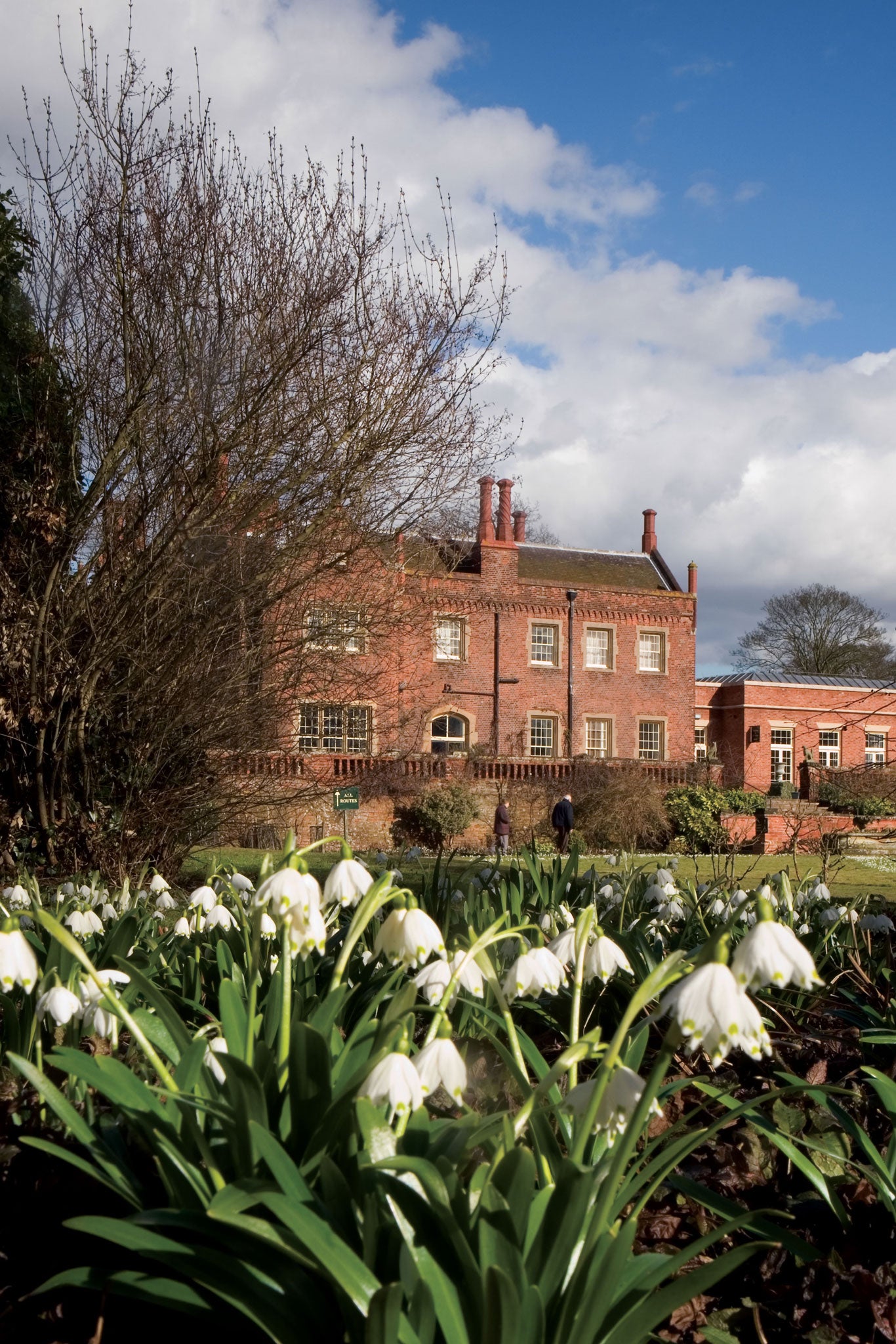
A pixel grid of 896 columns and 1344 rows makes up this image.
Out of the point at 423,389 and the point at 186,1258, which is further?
the point at 423,389

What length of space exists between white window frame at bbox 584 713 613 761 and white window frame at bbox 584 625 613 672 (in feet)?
4.72

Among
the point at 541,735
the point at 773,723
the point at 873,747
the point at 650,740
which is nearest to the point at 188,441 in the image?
the point at 541,735

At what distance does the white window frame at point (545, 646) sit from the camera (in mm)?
31688

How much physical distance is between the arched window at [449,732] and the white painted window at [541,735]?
2.07m

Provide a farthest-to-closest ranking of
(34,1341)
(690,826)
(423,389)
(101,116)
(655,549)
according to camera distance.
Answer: (655,549)
(690,826)
(423,389)
(101,116)
(34,1341)

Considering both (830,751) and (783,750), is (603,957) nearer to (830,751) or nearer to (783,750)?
(783,750)

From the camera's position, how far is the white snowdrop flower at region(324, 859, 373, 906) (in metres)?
2.07

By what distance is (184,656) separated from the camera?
8.06 meters

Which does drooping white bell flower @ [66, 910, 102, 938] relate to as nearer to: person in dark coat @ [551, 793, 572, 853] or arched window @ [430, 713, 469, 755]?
person in dark coat @ [551, 793, 572, 853]

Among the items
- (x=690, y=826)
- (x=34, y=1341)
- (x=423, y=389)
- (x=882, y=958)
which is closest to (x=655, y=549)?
(x=690, y=826)

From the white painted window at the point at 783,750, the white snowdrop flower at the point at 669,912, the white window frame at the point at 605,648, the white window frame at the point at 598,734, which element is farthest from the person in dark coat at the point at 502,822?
the white painted window at the point at 783,750

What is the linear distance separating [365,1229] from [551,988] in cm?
70

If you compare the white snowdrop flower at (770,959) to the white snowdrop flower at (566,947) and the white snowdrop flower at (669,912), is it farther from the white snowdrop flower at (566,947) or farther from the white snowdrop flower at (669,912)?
the white snowdrop flower at (669,912)

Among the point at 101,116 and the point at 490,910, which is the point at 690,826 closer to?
the point at 101,116
